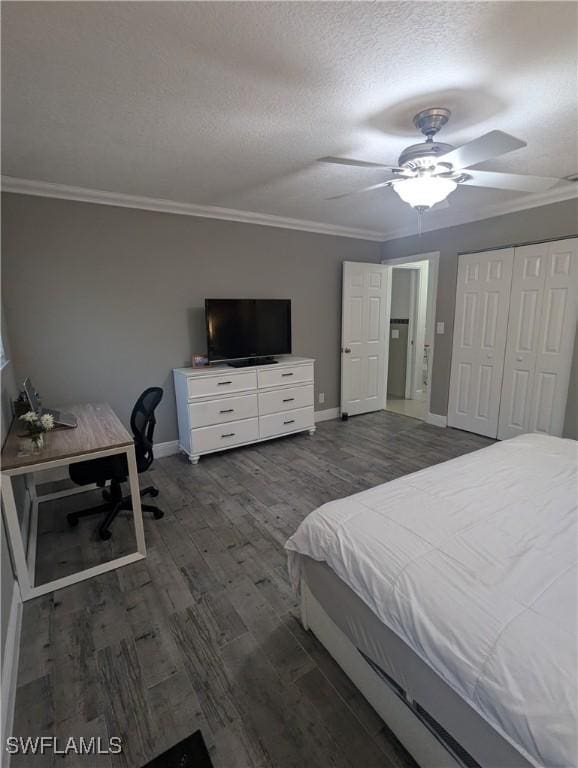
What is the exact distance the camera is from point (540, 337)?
3.46 meters

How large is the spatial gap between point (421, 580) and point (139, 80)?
2285 mm

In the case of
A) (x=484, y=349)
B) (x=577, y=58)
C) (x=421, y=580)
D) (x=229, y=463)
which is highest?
(x=577, y=58)

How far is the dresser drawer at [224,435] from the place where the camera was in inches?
137

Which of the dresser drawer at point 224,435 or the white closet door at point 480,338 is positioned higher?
the white closet door at point 480,338

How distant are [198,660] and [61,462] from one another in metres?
1.14

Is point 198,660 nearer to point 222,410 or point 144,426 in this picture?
point 144,426

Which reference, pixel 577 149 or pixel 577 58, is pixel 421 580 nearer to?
pixel 577 58

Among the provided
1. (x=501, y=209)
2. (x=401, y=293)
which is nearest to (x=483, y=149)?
(x=501, y=209)

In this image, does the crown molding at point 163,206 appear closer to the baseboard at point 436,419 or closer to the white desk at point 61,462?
the white desk at point 61,462

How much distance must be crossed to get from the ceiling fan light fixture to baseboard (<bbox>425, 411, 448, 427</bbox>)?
9.97 ft

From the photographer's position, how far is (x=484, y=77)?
5.17 ft

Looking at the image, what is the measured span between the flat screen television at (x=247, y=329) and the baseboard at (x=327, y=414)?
42.8 inches

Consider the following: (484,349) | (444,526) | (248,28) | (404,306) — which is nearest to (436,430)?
(484,349)

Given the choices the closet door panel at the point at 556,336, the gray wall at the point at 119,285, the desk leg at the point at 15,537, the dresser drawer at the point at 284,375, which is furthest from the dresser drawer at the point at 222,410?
the closet door panel at the point at 556,336
